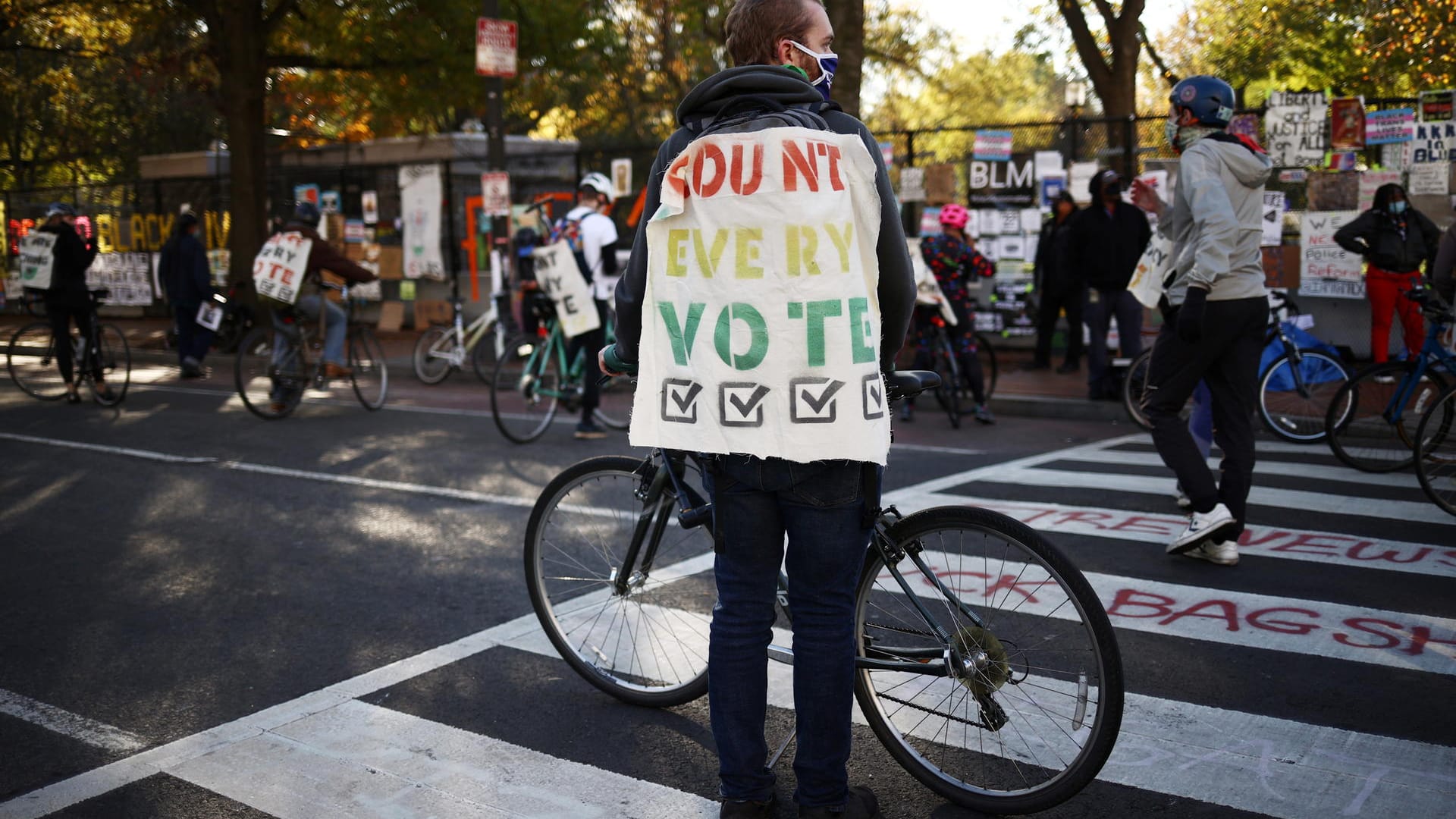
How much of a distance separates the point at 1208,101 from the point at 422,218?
56.5 feet

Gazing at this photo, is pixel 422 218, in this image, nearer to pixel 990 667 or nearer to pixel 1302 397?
pixel 1302 397

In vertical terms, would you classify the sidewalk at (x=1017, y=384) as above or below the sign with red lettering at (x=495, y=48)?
below

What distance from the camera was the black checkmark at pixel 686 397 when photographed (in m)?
2.92

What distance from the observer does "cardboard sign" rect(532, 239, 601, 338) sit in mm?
9711

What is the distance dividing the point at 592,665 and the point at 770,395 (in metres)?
1.76

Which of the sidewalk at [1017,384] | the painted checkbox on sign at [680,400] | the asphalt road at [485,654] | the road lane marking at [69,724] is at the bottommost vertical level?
the road lane marking at [69,724]

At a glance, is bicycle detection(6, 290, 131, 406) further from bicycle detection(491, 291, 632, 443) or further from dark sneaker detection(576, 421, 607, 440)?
dark sneaker detection(576, 421, 607, 440)

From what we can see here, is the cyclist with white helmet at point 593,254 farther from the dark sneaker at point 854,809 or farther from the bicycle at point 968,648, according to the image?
the dark sneaker at point 854,809

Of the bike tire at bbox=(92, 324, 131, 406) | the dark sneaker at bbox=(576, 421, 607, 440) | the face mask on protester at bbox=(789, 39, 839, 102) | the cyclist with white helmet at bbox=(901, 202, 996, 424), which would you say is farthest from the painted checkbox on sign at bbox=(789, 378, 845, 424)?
the bike tire at bbox=(92, 324, 131, 406)

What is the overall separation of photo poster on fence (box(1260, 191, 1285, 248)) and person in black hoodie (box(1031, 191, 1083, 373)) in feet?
6.60

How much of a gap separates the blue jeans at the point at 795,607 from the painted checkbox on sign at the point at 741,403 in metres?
0.11

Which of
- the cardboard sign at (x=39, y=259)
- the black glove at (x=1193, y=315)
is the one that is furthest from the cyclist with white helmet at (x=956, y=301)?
the cardboard sign at (x=39, y=259)

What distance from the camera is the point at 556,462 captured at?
8.81 metres

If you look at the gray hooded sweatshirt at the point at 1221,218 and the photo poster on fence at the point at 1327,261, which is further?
the photo poster on fence at the point at 1327,261
